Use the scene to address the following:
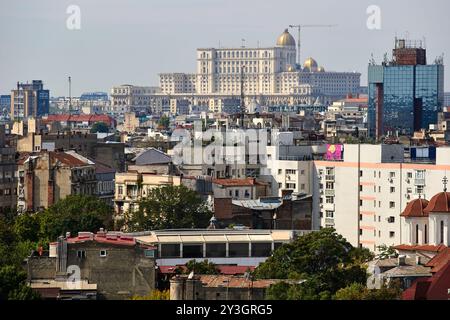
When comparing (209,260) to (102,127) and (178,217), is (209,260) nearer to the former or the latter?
(178,217)

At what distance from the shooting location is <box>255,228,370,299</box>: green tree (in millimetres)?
26859

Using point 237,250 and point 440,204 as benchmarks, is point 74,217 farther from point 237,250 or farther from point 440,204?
point 440,204

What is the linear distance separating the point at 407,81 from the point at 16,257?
77.0 m

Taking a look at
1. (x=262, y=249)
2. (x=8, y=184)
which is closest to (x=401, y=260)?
(x=262, y=249)

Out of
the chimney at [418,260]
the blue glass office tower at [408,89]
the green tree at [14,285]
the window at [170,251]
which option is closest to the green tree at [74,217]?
the window at [170,251]

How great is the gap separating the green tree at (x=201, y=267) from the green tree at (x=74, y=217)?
16.9 ft

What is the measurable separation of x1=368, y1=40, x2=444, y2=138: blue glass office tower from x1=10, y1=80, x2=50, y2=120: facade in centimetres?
5311

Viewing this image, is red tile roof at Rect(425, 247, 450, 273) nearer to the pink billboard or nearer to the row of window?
the row of window

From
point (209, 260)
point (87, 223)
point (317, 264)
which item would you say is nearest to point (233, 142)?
point (87, 223)

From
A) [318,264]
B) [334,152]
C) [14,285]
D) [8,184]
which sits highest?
[334,152]

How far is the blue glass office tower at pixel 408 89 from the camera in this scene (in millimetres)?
103188

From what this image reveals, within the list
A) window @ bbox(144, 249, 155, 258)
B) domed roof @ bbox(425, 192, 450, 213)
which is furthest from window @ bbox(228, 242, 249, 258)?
window @ bbox(144, 249, 155, 258)

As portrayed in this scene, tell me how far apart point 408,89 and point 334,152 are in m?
58.5

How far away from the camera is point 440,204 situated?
3378cm
